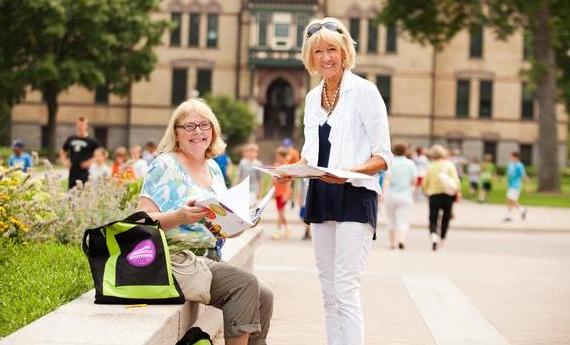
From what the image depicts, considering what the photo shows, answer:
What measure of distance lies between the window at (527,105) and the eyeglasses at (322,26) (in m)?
57.8

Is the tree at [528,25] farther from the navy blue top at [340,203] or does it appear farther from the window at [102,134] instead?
the navy blue top at [340,203]

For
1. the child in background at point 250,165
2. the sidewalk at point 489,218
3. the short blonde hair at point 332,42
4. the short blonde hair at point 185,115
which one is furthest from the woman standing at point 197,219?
the sidewalk at point 489,218

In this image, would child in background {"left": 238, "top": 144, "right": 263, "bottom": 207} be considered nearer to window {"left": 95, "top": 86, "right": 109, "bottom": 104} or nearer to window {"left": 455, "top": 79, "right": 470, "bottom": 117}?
window {"left": 95, "top": 86, "right": 109, "bottom": 104}

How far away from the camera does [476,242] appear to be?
65.0ft

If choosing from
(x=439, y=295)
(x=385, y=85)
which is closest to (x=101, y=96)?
(x=385, y=85)

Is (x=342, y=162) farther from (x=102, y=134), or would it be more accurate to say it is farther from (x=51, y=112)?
(x=102, y=134)

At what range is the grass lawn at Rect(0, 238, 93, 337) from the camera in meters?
6.10

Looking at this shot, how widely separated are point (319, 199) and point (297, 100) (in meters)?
55.1

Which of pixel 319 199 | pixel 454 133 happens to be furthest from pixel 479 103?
pixel 319 199

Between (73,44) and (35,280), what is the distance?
4397 cm

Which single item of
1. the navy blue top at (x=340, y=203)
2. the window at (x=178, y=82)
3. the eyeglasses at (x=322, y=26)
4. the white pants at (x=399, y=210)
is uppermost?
the window at (x=178, y=82)

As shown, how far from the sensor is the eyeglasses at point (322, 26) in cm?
602

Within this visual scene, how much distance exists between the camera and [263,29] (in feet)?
198

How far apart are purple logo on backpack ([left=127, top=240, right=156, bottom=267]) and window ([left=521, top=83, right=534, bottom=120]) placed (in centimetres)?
5851
